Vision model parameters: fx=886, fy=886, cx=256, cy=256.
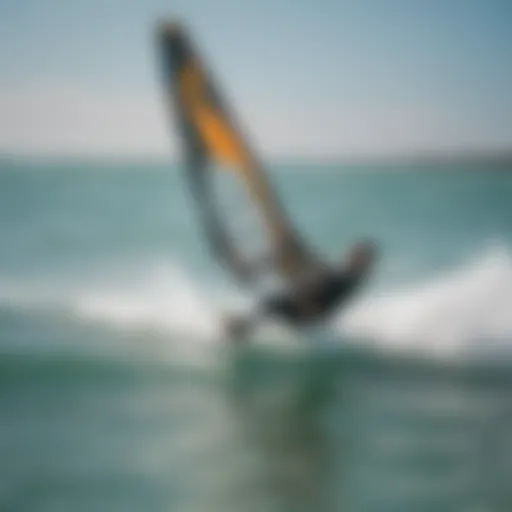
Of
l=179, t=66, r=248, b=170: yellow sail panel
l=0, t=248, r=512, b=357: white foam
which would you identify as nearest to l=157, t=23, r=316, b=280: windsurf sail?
l=179, t=66, r=248, b=170: yellow sail panel

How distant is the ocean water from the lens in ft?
5.65

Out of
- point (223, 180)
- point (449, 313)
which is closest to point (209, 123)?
point (223, 180)

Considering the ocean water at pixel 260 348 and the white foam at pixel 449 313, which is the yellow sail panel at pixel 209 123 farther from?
the white foam at pixel 449 313

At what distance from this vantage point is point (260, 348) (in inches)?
70.0

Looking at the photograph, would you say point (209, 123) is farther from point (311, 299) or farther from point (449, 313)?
point (449, 313)

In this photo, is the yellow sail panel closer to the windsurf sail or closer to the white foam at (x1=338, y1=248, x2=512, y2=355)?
the windsurf sail

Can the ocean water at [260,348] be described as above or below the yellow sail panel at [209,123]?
below

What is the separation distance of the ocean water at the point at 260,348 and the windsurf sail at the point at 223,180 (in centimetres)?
4

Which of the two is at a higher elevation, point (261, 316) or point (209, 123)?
point (209, 123)

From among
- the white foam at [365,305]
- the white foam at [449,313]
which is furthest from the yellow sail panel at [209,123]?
the white foam at [449,313]

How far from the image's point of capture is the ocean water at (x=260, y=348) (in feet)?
5.65

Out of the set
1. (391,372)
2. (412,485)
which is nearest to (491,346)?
(391,372)

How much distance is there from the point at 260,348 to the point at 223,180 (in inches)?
13.6

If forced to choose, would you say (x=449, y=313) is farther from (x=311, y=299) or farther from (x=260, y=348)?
(x=260, y=348)
